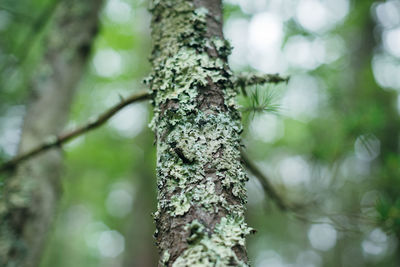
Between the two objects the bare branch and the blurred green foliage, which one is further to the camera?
the blurred green foliage

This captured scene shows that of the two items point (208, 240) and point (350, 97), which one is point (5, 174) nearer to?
point (208, 240)

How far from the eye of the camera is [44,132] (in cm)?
224

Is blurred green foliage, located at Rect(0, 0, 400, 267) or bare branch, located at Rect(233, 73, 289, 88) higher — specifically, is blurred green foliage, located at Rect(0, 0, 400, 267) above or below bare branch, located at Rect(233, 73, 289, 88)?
above

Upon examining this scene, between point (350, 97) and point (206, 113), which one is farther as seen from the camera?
point (350, 97)

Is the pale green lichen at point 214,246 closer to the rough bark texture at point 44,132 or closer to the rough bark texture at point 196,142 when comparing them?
the rough bark texture at point 196,142

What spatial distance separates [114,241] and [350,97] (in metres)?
9.67

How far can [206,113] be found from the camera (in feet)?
2.49

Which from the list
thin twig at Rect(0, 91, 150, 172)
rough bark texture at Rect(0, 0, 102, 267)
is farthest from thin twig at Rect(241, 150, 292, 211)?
rough bark texture at Rect(0, 0, 102, 267)

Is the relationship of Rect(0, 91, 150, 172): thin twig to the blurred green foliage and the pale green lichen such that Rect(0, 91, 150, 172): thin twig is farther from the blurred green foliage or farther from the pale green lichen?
the pale green lichen

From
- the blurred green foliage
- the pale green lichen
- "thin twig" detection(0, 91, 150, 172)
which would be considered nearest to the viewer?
the pale green lichen

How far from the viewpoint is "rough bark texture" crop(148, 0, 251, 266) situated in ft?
2.08

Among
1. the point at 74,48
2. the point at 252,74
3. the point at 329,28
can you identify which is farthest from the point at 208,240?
the point at 329,28

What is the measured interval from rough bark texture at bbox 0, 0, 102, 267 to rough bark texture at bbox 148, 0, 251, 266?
1516 mm

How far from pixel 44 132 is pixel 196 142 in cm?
185
